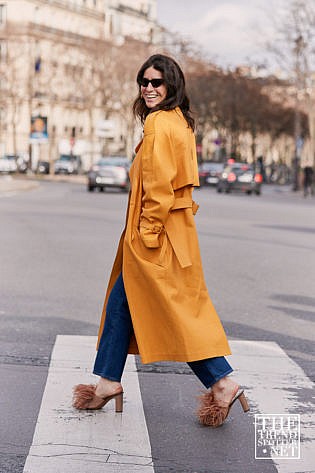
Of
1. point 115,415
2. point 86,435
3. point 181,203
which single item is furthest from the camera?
point 115,415

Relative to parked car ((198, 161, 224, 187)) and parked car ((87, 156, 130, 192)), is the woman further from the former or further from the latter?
parked car ((198, 161, 224, 187))

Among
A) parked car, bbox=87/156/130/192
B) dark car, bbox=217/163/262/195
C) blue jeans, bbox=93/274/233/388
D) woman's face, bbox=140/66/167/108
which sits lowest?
dark car, bbox=217/163/262/195

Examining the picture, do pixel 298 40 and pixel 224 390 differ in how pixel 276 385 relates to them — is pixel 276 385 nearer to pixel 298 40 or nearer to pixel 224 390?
pixel 224 390

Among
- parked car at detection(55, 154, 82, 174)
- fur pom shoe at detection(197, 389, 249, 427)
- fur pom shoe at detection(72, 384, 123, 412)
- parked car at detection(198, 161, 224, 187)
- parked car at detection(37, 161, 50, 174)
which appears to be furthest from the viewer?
parked car at detection(55, 154, 82, 174)

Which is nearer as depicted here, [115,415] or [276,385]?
[115,415]

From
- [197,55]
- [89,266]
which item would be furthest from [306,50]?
[89,266]

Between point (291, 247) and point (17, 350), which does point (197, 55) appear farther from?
point (17, 350)

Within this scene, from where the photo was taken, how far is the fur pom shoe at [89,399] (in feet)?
18.1

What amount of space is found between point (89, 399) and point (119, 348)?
1.09 ft

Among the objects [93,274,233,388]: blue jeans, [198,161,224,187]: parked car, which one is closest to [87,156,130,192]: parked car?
[198,161,224,187]: parked car

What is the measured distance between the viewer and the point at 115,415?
5.53 meters

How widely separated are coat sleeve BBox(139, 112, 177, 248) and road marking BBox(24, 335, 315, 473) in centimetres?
89

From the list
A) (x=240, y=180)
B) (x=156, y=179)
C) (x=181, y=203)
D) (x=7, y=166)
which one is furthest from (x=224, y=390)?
(x=7, y=166)

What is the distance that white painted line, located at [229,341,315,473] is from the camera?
490 centimetres
